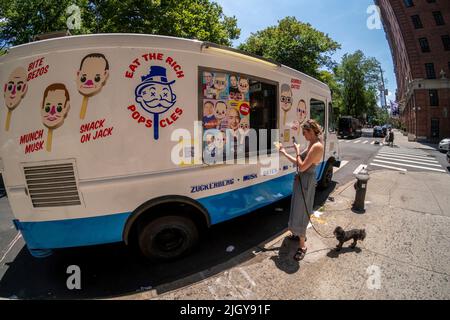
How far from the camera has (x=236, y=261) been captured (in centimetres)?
325

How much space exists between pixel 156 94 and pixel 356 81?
175 ft

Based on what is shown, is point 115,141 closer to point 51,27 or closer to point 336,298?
point 336,298

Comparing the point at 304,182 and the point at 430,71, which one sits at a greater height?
the point at 430,71

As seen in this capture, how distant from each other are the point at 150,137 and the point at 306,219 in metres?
2.58

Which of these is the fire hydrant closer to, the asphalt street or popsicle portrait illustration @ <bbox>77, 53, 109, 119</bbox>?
the asphalt street

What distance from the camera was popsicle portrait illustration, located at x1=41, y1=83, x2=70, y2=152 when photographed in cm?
246

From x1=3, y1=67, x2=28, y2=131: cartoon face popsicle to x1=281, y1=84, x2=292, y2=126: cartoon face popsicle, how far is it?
12.4 ft

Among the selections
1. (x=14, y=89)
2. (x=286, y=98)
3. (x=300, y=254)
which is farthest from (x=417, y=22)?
(x=14, y=89)

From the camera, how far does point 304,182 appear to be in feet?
10.8

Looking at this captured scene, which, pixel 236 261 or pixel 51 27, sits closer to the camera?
pixel 236 261

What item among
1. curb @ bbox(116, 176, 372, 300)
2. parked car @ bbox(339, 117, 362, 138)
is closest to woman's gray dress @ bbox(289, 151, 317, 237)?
curb @ bbox(116, 176, 372, 300)

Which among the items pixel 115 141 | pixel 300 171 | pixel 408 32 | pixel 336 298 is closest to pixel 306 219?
pixel 300 171

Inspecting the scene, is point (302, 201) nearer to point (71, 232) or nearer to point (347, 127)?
point (71, 232)

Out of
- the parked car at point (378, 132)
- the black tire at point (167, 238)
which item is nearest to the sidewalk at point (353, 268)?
the black tire at point (167, 238)
